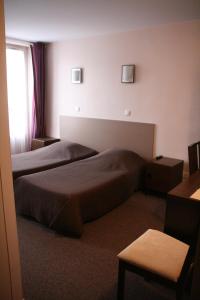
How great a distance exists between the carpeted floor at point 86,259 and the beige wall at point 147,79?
1291mm

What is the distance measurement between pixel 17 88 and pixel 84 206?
310cm

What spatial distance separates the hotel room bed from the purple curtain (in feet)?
3.32

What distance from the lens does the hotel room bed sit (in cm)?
349

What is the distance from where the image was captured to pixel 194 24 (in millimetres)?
3299

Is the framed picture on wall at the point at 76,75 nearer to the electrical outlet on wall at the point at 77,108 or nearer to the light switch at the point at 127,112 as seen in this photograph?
the electrical outlet on wall at the point at 77,108

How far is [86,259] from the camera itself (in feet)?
7.38

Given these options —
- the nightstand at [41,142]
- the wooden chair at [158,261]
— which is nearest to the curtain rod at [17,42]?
the nightstand at [41,142]

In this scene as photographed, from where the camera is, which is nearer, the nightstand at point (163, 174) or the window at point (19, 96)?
the nightstand at point (163, 174)

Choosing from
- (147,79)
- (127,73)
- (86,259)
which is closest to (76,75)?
(127,73)

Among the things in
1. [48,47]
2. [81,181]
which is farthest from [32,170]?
[48,47]

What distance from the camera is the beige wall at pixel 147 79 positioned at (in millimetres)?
3453

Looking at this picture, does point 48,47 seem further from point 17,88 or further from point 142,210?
point 142,210

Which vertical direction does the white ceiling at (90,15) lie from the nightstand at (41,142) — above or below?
above

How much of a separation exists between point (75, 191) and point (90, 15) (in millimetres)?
2107
